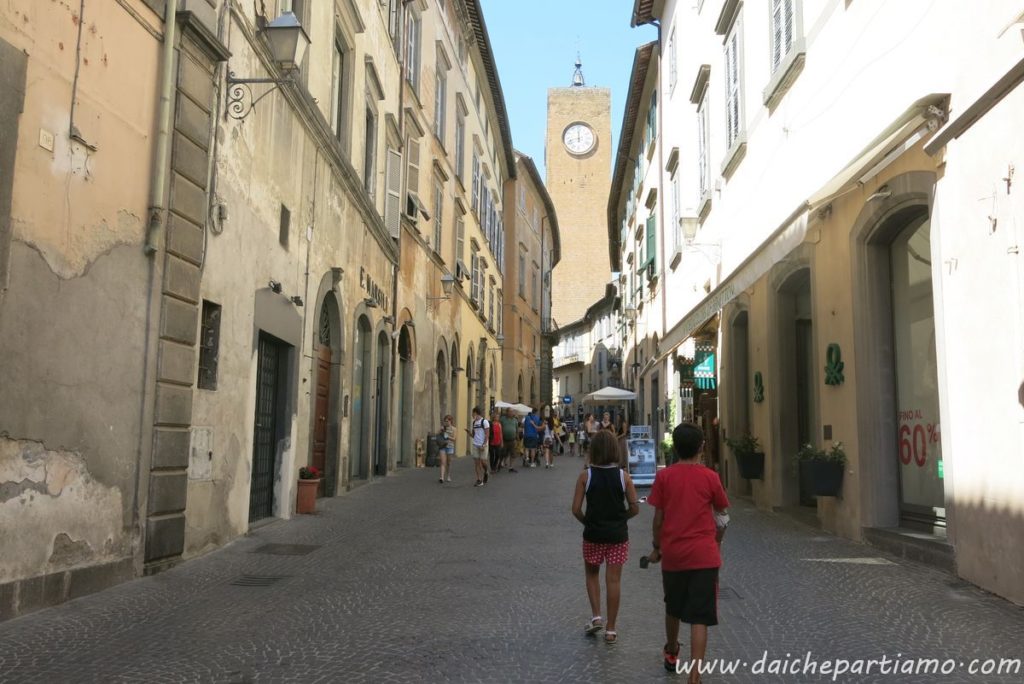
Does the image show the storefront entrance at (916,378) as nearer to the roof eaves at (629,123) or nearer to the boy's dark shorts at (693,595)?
the boy's dark shorts at (693,595)

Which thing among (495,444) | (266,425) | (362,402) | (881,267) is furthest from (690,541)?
(495,444)

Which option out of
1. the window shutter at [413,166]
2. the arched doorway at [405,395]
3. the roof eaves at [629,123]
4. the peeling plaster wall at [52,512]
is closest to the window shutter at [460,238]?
the roof eaves at [629,123]

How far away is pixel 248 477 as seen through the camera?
9.38 metres

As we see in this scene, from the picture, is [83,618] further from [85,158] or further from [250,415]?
[250,415]

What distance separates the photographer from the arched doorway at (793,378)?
1191 cm

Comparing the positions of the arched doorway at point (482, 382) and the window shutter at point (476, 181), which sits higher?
the window shutter at point (476, 181)

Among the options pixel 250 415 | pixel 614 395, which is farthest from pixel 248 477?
pixel 614 395

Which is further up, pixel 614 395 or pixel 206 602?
pixel 614 395

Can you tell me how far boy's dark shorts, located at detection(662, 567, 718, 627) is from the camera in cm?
426

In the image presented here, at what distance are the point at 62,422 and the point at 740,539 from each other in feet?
21.5

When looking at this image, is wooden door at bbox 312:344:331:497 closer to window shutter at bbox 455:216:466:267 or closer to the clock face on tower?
window shutter at bbox 455:216:466:267

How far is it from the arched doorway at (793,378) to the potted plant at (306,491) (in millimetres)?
6003

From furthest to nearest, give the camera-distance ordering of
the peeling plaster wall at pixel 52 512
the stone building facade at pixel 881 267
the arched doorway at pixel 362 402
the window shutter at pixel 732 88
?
1. the arched doorway at pixel 362 402
2. the window shutter at pixel 732 88
3. the stone building facade at pixel 881 267
4. the peeling plaster wall at pixel 52 512

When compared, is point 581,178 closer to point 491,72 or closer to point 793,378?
point 491,72
